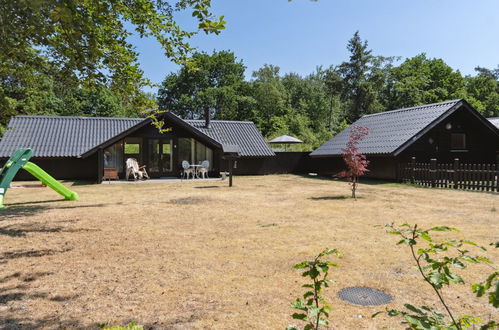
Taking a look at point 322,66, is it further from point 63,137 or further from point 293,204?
point 293,204

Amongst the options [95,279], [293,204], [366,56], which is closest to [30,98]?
[293,204]

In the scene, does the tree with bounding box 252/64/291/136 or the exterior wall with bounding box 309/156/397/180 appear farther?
the tree with bounding box 252/64/291/136

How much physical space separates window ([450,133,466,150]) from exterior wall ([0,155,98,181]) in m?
22.8

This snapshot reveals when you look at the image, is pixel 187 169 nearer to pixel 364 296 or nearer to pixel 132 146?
pixel 132 146

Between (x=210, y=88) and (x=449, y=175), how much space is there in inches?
1648

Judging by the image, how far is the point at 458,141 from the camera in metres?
23.1

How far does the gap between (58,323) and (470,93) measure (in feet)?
253

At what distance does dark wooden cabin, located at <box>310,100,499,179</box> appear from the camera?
21.1 metres

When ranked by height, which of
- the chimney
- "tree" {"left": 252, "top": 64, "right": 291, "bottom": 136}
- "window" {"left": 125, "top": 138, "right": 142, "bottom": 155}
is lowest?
"window" {"left": 125, "top": 138, "right": 142, "bottom": 155}

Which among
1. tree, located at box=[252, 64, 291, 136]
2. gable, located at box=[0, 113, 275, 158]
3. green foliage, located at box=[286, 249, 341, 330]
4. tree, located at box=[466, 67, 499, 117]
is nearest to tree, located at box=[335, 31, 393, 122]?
tree, located at box=[252, 64, 291, 136]

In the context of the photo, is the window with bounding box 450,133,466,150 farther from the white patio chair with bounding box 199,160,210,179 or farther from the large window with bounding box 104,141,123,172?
the large window with bounding box 104,141,123,172

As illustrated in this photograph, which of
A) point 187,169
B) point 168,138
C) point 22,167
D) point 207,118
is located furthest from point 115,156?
point 22,167

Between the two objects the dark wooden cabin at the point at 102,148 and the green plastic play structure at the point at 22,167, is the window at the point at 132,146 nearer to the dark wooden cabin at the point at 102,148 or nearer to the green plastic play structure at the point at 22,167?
the dark wooden cabin at the point at 102,148

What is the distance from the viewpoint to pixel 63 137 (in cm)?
2580
